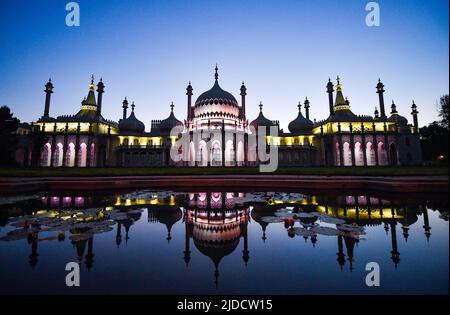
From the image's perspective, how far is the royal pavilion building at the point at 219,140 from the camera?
44.6m

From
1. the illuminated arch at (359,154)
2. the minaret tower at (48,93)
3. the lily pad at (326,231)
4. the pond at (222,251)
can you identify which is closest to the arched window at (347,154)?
the illuminated arch at (359,154)

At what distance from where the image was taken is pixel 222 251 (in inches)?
168

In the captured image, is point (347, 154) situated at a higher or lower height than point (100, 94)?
lower

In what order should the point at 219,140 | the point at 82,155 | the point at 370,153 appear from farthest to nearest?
1. the point at 370,153
2. the point at 82,155
3. the point at 219,140

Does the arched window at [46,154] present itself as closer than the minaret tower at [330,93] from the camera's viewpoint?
Yes

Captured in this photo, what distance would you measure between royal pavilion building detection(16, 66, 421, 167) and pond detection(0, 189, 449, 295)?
35822 millimetres

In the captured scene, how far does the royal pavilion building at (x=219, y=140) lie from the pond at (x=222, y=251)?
35.8m

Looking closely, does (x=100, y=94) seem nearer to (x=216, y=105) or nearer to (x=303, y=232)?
(x=216, y=105)

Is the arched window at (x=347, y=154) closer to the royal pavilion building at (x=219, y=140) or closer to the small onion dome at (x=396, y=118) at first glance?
the royal pavilion building at (x=219, y=140)

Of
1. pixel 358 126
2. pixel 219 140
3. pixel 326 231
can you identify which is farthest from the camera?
pixel 358 126

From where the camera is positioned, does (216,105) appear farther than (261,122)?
No

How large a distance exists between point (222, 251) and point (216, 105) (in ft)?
151

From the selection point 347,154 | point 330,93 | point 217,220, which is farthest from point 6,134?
point 330,93

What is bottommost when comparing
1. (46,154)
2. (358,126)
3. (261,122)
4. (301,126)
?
(46,154)
